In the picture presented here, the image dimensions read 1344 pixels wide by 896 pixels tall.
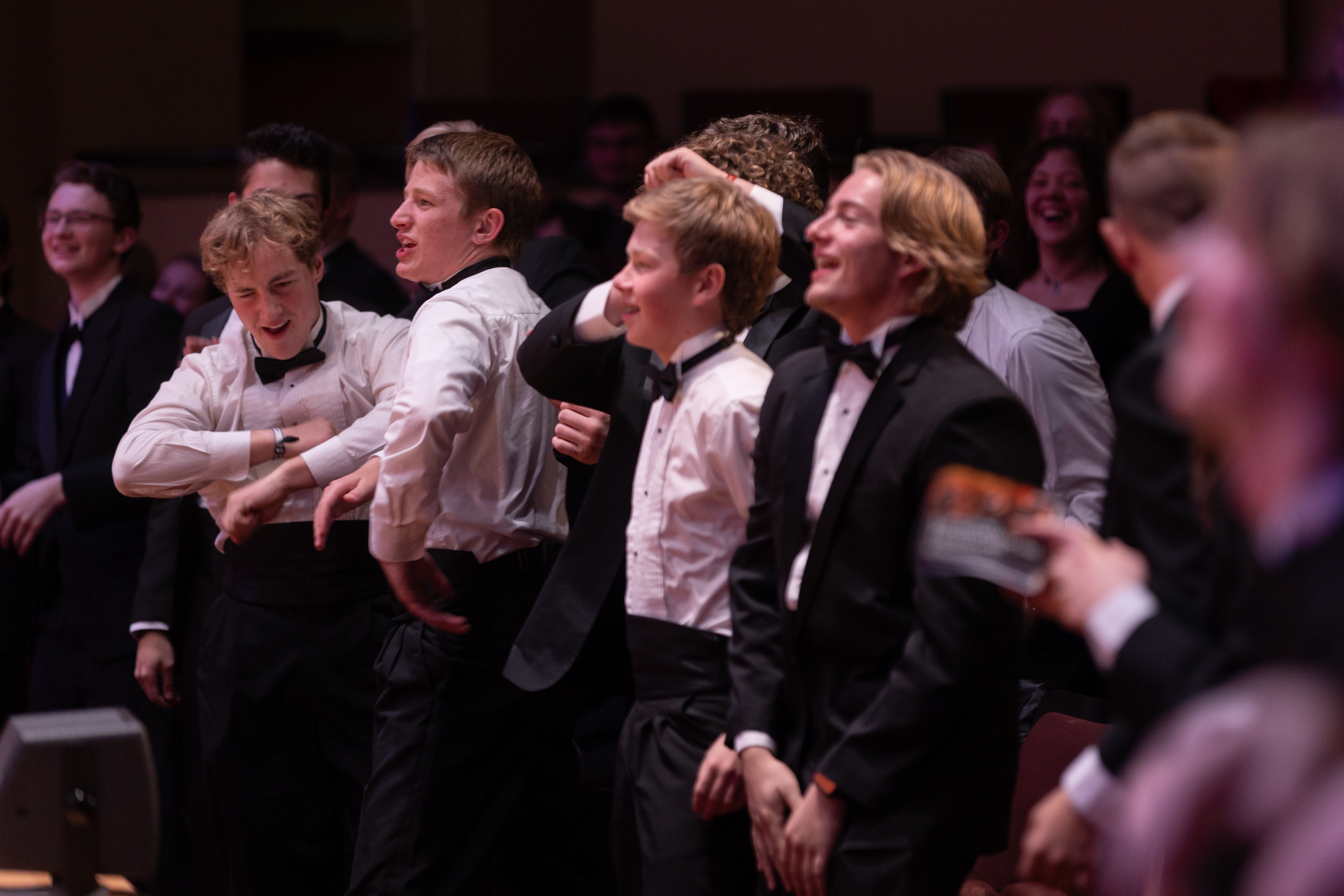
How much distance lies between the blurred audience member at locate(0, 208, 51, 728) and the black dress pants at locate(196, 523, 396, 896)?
1705mm

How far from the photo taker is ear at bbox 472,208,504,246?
2.85 metres

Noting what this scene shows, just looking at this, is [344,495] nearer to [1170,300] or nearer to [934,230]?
[934,230]

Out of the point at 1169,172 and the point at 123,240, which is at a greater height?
the point at 123,240

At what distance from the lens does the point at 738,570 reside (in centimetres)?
212

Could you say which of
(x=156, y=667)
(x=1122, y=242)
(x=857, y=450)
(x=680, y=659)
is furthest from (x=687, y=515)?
(x=156, y=667)

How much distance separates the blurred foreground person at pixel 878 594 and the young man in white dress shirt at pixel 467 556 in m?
0.74

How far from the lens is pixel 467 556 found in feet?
9.14

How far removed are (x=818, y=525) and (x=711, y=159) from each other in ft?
2.69

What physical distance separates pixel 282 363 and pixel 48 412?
1.59 metres

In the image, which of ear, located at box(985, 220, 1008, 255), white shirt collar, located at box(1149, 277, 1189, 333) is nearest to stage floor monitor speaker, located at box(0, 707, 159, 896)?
white shirt collar, located at box(1149, 277, 1189, 333)

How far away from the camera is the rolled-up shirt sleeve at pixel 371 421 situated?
2816 millimetres

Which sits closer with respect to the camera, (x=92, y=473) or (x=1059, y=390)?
(x=1059, y=390)

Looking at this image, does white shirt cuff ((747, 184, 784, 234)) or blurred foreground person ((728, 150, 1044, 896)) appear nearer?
blurred foreground person ((728, 150, 1044, 896))

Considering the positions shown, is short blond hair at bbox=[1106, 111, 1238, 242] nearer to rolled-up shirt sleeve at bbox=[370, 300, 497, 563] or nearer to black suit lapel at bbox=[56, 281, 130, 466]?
rolled-up shirt sleeve at bbox=[370, 300, 497, 563]
